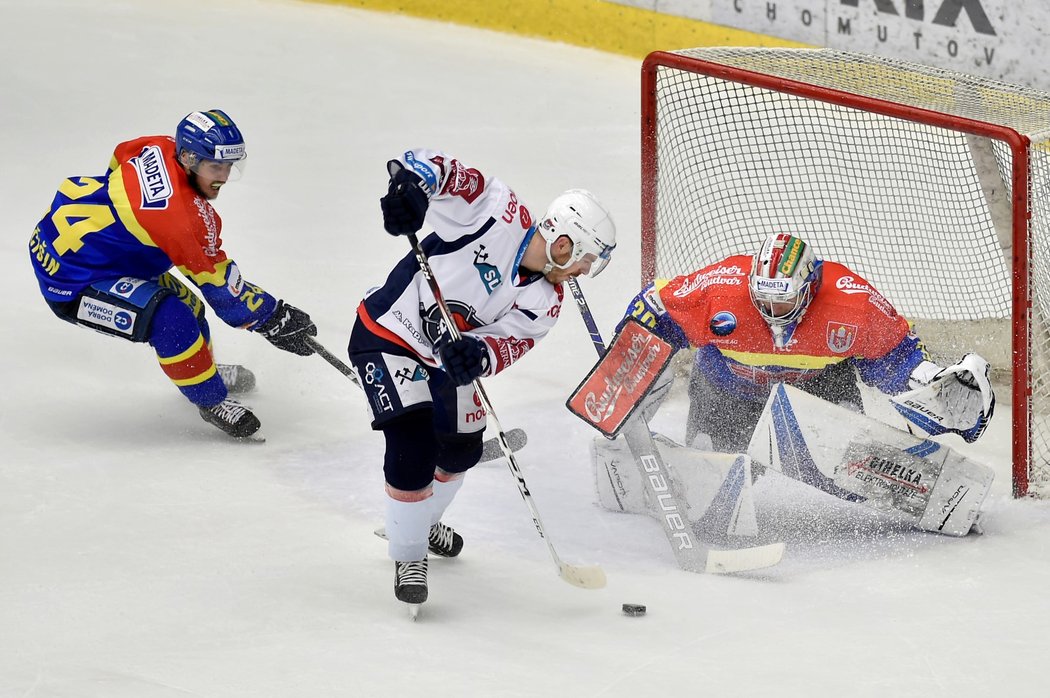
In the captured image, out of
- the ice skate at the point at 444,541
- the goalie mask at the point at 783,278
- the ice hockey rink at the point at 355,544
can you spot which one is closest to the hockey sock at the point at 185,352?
the ice hockey rink at the point at 355,544

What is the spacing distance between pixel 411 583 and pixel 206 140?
1.49m

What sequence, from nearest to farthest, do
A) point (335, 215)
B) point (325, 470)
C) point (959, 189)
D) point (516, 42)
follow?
point (325, 470), point (959, 189), point (335, 215), point (516, 42)

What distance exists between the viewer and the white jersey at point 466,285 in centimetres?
331

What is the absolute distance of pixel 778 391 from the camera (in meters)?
3.67

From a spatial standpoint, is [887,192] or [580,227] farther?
[887,192]

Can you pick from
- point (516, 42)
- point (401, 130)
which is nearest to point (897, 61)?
point (401, 130)

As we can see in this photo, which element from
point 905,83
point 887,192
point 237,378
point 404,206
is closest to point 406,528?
point 404,206

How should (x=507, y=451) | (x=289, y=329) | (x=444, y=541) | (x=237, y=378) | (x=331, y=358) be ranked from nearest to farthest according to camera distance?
(x=507, y=451) → (x=444, y=541) → (x=289, y=329) → (x=331, y=358) → (x=237, y=378)

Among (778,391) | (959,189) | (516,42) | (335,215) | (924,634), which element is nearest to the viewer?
(924,634)

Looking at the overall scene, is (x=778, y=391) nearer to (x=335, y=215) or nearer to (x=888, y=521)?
(x=888, y=521)

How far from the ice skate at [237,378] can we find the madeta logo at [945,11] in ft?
6.81

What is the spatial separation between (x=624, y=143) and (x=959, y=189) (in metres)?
1.85

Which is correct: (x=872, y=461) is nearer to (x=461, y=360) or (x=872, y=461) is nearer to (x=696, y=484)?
(x=696, y=484)

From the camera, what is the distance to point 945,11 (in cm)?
387
